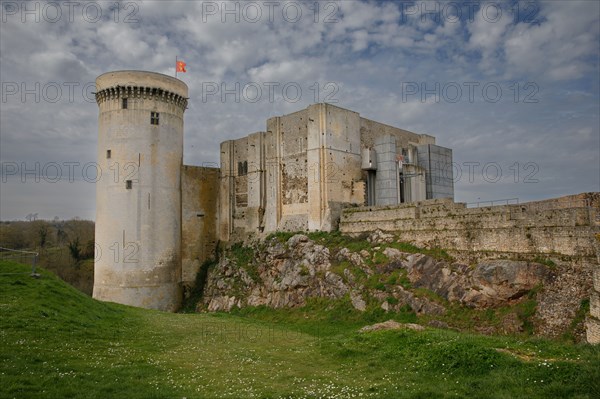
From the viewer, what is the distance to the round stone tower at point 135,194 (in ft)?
101

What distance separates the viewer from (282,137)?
103ft

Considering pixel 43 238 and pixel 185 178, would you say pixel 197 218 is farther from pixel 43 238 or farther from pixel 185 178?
pixel 43 238

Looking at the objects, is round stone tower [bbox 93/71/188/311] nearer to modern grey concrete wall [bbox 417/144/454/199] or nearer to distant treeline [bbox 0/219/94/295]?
distant treeline [bbox 0/219/94/295]

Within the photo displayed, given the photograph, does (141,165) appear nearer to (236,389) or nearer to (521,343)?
(236,389)

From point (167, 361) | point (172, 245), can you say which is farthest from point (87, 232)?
point (167, 361)

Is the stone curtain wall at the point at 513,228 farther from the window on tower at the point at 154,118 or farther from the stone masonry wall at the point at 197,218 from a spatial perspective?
the window on tower at the point at 154,118

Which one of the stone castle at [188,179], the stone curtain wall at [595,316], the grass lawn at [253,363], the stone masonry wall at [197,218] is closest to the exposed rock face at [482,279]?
the stone curtain wall at [595,316]

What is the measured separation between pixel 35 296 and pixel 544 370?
587 inches

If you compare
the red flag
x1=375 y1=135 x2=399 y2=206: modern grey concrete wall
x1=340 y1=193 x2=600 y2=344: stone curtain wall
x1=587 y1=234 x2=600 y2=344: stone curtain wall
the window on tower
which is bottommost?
x1=587 y1=234 x2=600 y2=344: stone curtain wall

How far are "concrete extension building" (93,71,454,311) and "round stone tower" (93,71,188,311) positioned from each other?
0.07m

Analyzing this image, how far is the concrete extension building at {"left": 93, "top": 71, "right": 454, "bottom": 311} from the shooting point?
95.6 ft

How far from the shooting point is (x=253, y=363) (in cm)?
1136

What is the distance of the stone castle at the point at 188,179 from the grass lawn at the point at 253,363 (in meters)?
15.4

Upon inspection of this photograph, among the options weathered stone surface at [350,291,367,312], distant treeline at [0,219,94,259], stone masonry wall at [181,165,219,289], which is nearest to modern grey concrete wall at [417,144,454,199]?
weathered stone surface at [350,291,367,312]
